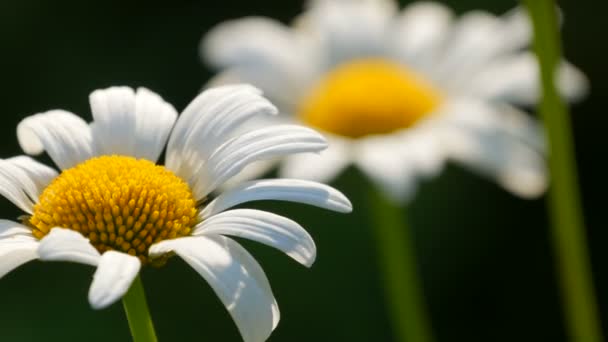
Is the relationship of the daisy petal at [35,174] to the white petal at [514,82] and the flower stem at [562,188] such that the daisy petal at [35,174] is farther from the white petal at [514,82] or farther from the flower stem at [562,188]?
the white petal at [514,82]

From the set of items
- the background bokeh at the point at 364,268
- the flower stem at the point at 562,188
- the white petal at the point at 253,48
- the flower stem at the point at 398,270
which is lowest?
the background bokeh at the point at 364,268

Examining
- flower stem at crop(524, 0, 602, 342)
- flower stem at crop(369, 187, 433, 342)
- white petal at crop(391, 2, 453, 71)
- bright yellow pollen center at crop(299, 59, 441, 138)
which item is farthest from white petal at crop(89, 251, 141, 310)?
white petal at crop(391, 2, 453, 71)

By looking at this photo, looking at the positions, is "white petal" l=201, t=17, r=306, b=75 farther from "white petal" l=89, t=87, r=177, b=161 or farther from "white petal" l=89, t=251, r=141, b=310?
"white petal" l=89, t=251, r=141, b=310

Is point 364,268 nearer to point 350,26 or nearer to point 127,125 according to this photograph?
point 350,26

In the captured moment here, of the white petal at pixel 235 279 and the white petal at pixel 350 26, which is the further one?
the white petal at pixel 350 26

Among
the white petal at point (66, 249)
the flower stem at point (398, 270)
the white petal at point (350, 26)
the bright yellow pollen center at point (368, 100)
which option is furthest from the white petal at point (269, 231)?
the white petal at point (350, 26)

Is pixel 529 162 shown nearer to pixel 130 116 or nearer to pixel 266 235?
pixel 130 116

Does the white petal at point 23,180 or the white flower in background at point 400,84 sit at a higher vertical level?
the white petal at point 23,180

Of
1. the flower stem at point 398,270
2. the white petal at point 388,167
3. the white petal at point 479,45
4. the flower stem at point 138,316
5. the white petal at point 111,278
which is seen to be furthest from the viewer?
the white petal at point 479,45
